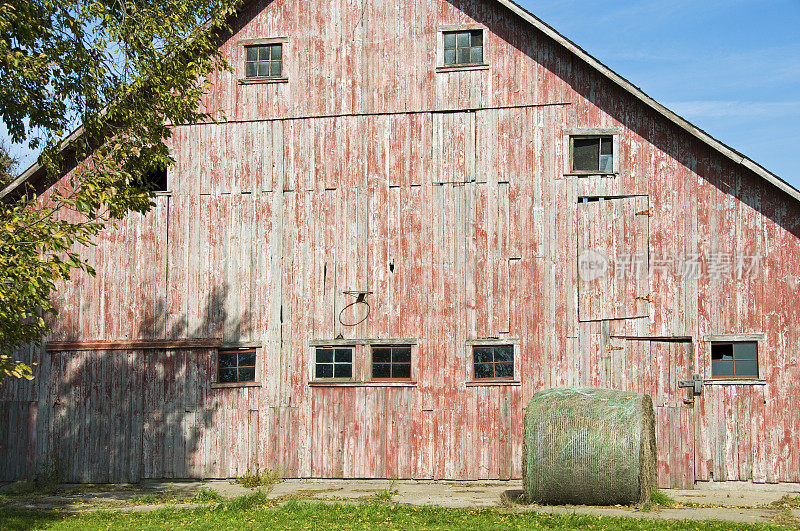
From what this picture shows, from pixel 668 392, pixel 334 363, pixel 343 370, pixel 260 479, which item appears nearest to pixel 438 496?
pixel 343 370

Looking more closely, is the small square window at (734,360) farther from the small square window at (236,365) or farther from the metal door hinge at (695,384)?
the small square window at (236,365)

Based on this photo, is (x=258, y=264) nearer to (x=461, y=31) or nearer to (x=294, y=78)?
(x=294, y=78)

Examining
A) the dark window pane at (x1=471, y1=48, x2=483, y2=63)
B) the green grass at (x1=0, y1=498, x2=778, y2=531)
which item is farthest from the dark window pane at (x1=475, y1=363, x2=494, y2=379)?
the dark window pane at (x1=471, y1=48, x2=483, y2=63)

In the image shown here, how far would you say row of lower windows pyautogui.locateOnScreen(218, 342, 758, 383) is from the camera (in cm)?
1603

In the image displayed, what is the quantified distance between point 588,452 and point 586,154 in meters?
6.01

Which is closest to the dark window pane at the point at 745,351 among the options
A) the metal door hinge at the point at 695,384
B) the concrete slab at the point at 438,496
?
the metal door hinge at the point at 695,384

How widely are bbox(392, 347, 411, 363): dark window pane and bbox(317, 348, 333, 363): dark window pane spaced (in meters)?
1.20

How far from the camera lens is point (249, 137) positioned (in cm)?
1700

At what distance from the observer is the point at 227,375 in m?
16.8

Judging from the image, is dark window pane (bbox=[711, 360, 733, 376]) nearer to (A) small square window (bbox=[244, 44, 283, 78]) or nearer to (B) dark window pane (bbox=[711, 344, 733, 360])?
(B) dark window pane (bbox=[711, 344, 733, 360])

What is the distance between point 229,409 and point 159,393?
1406 mm

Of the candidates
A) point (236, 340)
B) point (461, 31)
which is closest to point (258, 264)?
point (236, 340)

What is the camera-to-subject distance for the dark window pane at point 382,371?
16.3 meters

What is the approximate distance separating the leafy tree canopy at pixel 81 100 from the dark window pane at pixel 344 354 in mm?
4714
